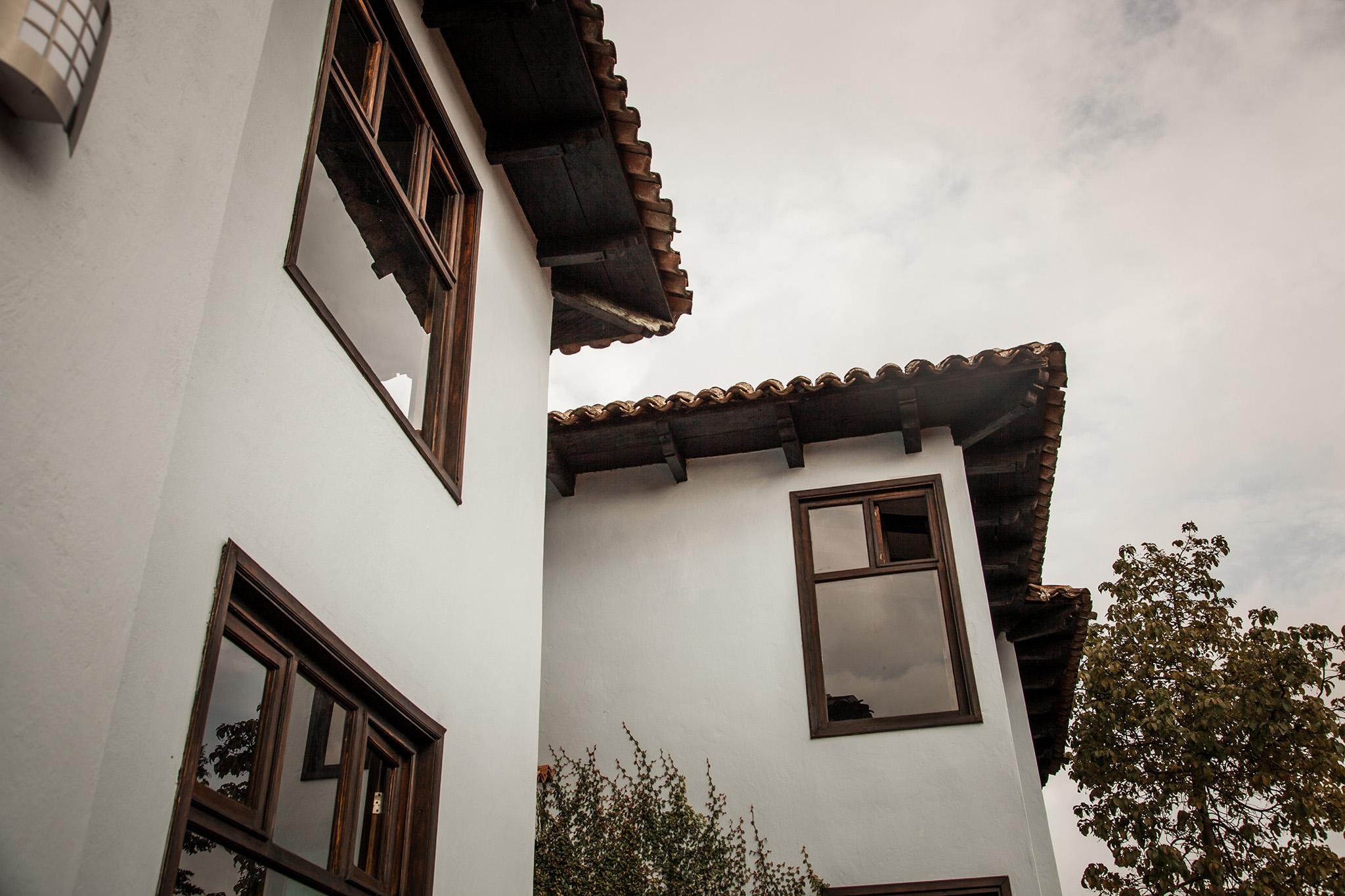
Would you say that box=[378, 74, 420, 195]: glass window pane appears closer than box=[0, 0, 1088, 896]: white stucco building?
No

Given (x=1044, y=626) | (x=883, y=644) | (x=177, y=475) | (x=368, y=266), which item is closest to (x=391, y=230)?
(x=368, y=266)

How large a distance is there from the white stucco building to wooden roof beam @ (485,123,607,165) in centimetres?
2

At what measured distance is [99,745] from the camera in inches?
88.2

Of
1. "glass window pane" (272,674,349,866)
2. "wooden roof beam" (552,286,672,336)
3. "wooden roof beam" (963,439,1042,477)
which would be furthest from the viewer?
"wooden roof beam" (963,439,1042,477)

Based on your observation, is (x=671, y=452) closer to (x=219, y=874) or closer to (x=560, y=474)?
(x=560, y=474)

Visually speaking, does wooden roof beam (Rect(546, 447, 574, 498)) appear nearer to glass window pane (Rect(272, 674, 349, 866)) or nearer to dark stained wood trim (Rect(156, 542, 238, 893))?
glass window pane (Rect(272, 674, 349, 866))

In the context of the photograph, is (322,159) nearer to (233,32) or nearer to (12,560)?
(233,32)

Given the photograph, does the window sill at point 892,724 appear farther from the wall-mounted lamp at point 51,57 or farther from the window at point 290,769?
the wall-mounted lamp at point 51,57

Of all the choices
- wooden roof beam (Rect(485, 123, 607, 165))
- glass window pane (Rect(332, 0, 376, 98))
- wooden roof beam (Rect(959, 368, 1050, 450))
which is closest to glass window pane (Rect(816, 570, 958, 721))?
wooden roof beam (Rect(959, 368, 1050, 450))

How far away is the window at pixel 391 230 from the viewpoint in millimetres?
4391

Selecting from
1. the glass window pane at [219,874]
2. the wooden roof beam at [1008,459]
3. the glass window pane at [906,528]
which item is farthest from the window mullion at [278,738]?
the wooden roof beam at [1008,459]

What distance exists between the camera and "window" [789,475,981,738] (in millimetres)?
7965

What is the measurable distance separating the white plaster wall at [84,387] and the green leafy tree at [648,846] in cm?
492

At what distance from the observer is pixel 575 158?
6.66 meters
